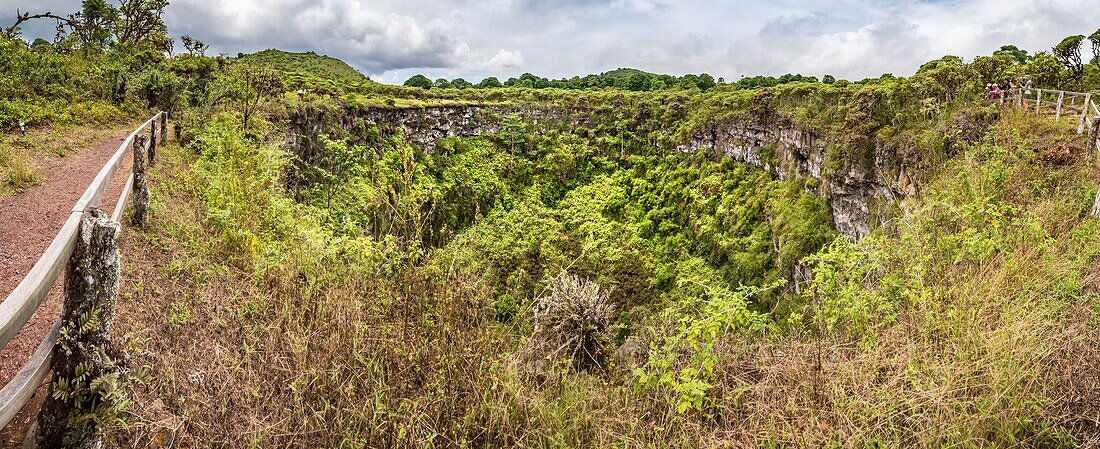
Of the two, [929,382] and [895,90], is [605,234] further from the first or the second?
[929,382]

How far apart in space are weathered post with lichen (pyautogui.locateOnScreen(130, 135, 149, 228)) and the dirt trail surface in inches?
30.3

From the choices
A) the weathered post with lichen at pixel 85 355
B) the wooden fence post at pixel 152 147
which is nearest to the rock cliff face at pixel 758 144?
the wooden fence post at pixel 152 147

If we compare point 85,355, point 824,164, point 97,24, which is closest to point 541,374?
point 85,355

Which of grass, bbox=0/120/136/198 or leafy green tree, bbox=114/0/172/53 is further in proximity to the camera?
leafy green tree, bbox=114/0/172/53

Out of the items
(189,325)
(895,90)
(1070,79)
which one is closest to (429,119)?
(895,90)

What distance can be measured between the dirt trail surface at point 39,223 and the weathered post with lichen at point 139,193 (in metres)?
A: 0.77

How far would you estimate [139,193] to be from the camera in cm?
710

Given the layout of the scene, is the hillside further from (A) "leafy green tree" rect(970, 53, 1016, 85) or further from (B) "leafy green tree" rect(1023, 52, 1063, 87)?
(B) "leafy green tree" rect(1023, 52, 1063, 87)

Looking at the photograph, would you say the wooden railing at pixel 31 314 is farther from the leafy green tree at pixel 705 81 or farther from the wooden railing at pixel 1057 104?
the leafy green tree at pixel 705 81

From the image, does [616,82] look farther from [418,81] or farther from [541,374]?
[541,374]

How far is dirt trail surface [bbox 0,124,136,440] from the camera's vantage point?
393cm

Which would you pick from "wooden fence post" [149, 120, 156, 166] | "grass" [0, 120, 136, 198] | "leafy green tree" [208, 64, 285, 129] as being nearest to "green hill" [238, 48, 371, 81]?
"leafy green tree" [208, 64, 285, 129]

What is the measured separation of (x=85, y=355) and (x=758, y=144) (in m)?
32.7

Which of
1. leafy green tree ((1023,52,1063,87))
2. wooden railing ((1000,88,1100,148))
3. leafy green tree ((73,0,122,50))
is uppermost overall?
leafy green tree ((73,0,122,50))
